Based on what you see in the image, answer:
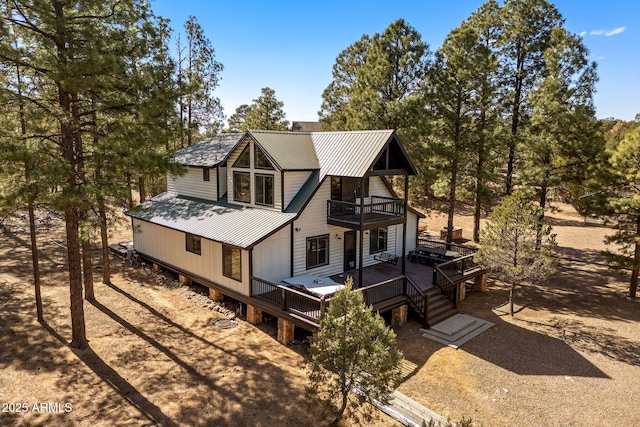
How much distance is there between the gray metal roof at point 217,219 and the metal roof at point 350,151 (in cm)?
284

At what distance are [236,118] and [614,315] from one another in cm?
5467

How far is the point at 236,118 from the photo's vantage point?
200ft

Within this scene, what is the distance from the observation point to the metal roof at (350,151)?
15383mm

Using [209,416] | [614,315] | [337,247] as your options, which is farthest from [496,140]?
[209,416]

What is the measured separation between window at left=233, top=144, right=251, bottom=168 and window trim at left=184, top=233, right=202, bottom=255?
3.80m

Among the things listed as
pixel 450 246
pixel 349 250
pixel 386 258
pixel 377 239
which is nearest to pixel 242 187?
pixel 349 250

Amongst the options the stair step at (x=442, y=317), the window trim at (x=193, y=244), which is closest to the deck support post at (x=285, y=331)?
the stair step at (x=442, y=317)

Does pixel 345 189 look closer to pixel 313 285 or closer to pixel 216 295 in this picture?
pixel 313 285

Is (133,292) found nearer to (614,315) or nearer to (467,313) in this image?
(467,313)

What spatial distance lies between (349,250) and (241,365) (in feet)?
25.1

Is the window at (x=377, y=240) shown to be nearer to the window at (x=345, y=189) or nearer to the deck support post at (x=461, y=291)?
the window at (x=345, y=189)

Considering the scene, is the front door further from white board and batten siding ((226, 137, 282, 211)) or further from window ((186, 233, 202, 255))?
window ((186, 233, 202, 255))

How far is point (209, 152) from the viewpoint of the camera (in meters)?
20.8

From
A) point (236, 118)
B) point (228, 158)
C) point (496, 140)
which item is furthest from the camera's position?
point (236, 118)
